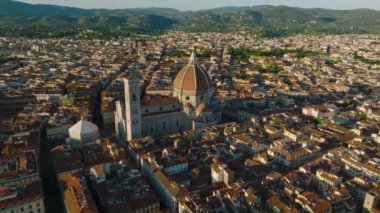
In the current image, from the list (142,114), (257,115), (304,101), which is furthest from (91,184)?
(304,101)

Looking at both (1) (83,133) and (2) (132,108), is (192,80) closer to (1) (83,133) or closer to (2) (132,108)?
(2) (132,108)

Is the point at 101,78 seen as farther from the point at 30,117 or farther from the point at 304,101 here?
the point at 304,101

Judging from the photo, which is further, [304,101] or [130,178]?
[304,101]

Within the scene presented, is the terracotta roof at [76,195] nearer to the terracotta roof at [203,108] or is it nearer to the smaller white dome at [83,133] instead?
the smaller white dome at [83,133]

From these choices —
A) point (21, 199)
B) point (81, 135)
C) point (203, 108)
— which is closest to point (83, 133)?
point (81, 135)

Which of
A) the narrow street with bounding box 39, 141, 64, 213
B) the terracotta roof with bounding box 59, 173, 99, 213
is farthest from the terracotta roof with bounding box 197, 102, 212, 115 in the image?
the narrow street with bounding box 39, 141, 64, 213

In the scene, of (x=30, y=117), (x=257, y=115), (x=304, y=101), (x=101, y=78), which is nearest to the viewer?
(x=30, y=117)

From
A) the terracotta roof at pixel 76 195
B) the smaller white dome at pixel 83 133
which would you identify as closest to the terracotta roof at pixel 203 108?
the smaller white dome at pixel 83 133
